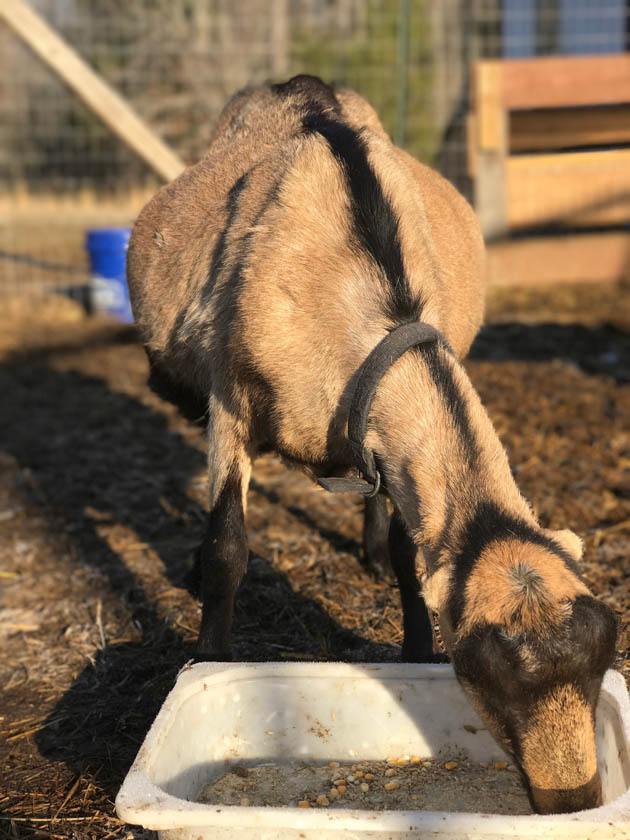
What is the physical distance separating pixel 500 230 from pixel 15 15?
4031 millimetres

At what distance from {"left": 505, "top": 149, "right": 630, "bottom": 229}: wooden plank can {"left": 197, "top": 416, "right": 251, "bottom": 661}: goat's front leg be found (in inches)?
230

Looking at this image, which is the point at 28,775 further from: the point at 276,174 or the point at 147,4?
the point at 147,4

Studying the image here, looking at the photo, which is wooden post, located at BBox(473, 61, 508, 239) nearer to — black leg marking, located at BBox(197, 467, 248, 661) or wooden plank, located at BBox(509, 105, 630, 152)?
wooden plank, located at BBox(509, 105, 630, 152)

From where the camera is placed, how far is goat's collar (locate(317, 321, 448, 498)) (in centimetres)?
Answer: 294

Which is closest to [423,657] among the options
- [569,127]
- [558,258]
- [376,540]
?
[376,540]

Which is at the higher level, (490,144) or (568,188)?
(490,144)

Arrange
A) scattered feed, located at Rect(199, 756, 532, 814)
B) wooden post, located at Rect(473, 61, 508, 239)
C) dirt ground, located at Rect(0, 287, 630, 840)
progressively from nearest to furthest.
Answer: scattered feed, located at Rect(199, 756, 532, 814), dirt ground, located at Rect(0, 287, 630, 840), wooden post, located at Rect(473, 61, 508, 239)

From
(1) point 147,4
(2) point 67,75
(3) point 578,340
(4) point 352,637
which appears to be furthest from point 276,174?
(1) point 147,4

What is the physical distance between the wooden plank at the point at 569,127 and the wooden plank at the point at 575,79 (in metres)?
0.23

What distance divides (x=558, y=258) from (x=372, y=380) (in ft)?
22.8

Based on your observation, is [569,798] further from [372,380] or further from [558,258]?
[558,258]

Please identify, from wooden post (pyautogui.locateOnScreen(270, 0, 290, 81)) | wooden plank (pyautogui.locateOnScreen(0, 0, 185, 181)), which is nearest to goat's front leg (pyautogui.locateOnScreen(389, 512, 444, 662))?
wooden plank (pyautogui.locateOnScreen(0, 0, 185, 181))

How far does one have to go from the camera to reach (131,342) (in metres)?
9.09

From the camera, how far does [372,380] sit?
2936mm
